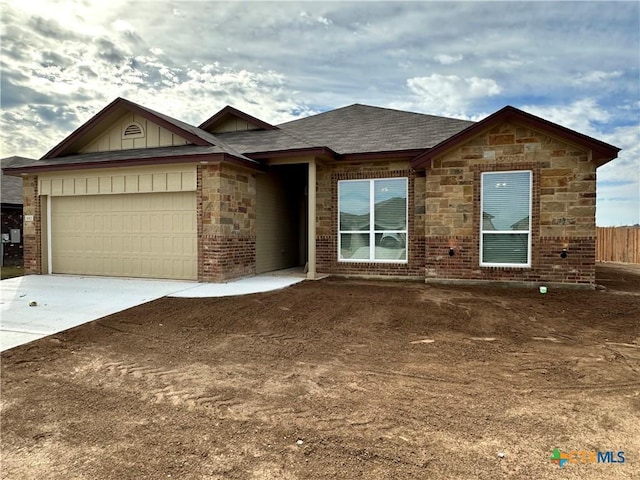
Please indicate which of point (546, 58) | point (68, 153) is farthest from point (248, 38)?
point (546, 58)

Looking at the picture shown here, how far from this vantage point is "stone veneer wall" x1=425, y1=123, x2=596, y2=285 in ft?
30.3

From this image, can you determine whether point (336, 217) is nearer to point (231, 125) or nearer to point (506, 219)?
point (506, 219)

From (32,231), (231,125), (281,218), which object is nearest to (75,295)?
(32,231)

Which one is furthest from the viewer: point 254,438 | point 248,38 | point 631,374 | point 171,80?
point 171,80

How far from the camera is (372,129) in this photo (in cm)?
1338

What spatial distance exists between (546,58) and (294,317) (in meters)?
11.3

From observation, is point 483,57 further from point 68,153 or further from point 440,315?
point 68,153

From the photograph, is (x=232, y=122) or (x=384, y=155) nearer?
(x=384, y=155)

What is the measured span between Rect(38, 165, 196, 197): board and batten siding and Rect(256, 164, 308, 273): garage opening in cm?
235

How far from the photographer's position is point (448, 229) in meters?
10.0

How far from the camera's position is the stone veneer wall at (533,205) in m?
9.25

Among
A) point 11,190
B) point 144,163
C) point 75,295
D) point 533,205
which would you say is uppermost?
point 11,190

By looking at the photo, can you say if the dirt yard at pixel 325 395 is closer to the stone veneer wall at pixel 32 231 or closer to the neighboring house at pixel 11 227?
the stone veneer wall at pixel 32 231

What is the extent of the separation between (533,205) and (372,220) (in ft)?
12.6
